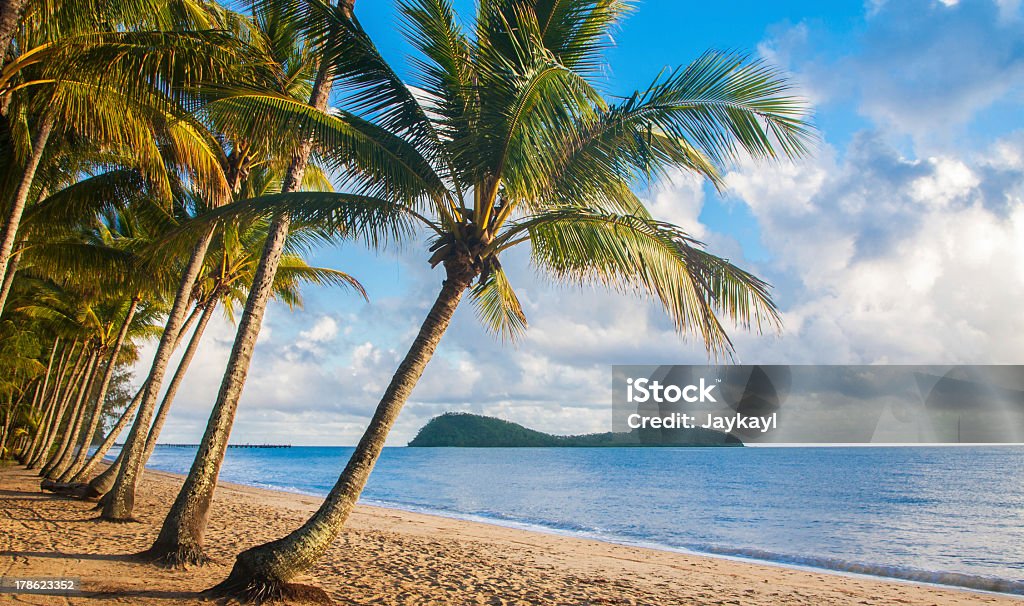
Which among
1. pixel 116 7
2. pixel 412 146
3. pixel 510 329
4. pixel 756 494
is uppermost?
pixel 116 7

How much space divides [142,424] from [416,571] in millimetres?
4423

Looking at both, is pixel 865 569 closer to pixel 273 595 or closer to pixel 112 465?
pixel 273 595

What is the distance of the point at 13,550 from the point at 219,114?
513cm

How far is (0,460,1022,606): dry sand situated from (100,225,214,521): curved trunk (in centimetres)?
34

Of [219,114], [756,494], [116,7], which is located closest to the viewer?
[219,114]

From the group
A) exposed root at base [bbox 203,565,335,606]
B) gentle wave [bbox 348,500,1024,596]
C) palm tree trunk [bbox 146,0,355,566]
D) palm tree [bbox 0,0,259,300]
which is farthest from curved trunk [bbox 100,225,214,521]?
gentle wave [bbox 348,500,1024,596]

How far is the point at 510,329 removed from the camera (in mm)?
9195

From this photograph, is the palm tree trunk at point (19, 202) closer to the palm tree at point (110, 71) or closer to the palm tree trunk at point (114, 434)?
the palm tree at point (110, 71)

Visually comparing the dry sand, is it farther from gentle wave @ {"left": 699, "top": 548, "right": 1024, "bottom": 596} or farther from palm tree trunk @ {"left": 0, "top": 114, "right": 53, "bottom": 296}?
palm tree trunk @ {"left": 0, "top": 114, "right": 53, "bottom": 296}

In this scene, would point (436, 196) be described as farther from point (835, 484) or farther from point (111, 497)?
point (835, 484)

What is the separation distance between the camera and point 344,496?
5.42 meters

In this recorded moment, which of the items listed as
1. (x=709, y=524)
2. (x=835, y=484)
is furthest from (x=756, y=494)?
(x=709, y=524)

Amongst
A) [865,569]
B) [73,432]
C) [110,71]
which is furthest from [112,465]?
[865,569]

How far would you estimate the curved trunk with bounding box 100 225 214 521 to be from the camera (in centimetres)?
916
